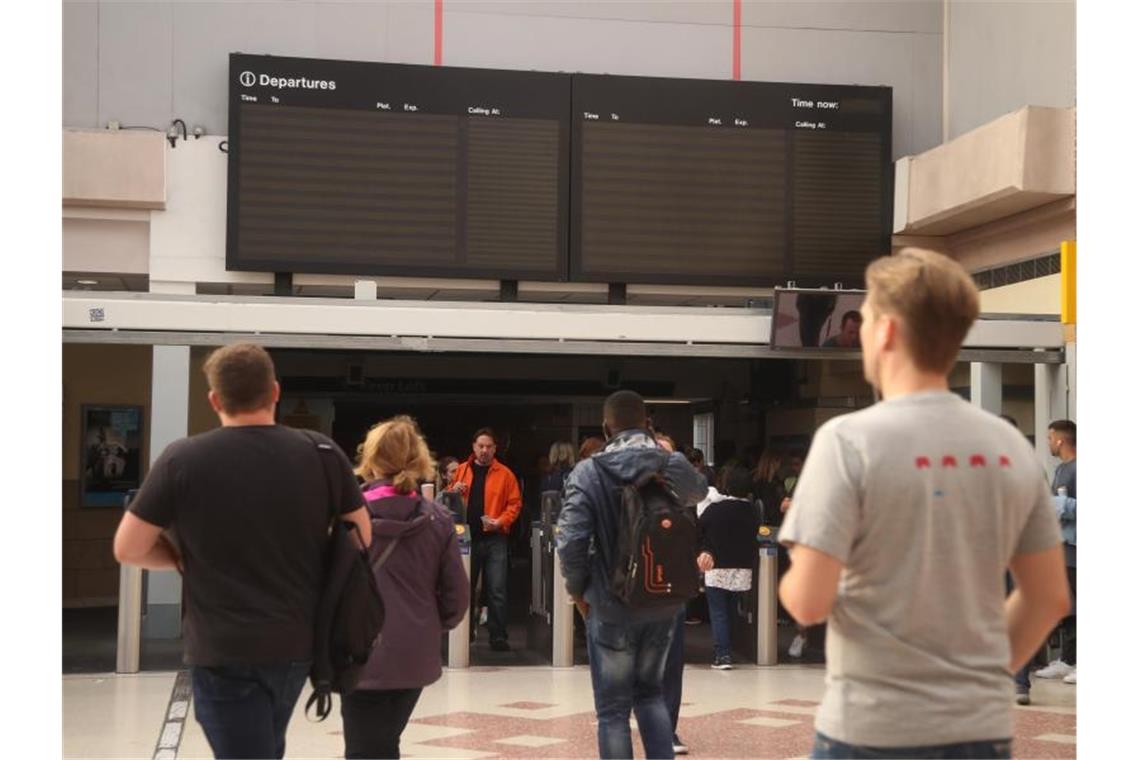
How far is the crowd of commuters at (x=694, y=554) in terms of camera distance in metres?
2.54

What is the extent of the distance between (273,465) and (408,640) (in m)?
1.01

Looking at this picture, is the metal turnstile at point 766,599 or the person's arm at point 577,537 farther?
the metal turnstile at point 766,599

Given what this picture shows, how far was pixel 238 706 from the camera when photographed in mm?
3961

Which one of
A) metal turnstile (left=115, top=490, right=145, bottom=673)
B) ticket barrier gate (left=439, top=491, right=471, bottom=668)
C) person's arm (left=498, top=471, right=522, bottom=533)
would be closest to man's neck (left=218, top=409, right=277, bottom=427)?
ticket barrier gate (left=439, top=491, right=471, bottom=668)

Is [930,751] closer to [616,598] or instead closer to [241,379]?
[241,379]

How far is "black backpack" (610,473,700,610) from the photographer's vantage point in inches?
220

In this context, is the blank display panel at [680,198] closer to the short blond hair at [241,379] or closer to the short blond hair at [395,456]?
the short blond hair at [395,456]

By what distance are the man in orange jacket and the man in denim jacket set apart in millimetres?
5659

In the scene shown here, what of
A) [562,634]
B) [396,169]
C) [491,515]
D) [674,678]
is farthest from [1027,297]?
[674,678]

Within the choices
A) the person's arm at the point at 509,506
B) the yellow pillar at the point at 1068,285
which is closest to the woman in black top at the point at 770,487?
the person's arm at the point at 509,506

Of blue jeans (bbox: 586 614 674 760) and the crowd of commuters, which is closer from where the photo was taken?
the crowd of commuters

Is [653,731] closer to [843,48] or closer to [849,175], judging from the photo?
[849,175]

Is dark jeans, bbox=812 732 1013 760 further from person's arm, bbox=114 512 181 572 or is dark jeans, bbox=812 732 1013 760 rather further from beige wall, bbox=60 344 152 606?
beige wall, bbox=60 344 152 606

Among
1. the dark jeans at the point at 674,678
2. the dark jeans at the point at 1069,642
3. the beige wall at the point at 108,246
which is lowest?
the dark jeans at the point at 1069,642
